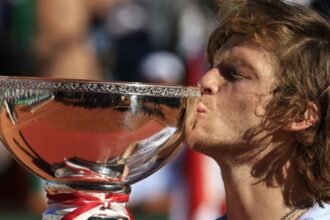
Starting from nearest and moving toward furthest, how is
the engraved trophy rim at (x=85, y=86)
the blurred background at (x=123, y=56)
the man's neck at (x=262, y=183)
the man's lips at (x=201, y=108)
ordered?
the engraved trophy rim at (x=85, y=86) < the man's lips at (x=201, y=108) < the man's neck at (x=262, y=183) < the blurred background at (x=123, y=56)

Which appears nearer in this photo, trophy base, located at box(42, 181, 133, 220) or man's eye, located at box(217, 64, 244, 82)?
trophy base, located at box(42, 181, 133, 220)

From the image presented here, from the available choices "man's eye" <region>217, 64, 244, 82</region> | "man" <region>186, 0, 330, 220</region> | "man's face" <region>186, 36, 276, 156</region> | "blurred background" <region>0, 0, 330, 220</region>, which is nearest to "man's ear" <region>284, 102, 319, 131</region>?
"man" <region>186, 0, 330, 220</region>

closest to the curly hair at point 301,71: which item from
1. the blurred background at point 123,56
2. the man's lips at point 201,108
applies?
the man's lips at point 201,108

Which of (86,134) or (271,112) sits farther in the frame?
(271,112)

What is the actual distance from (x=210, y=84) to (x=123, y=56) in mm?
4410

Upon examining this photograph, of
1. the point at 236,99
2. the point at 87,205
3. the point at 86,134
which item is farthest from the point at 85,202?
the point at 236,99

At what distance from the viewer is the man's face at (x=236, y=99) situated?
3.38 metres

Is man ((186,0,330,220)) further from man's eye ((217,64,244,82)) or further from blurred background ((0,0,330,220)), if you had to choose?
blurred background ((0,0,330,220))

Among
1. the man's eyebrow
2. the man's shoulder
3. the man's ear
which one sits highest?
the man's eyebrow

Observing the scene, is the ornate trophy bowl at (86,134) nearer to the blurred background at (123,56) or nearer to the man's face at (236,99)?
the man's face at (236,99)

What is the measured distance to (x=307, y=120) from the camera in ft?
11.3

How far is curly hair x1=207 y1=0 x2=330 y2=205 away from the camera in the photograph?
3.41 meters

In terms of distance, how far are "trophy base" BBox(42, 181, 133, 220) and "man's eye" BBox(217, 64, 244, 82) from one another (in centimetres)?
68

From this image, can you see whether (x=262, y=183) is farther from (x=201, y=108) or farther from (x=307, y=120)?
(x=201, y=108)
